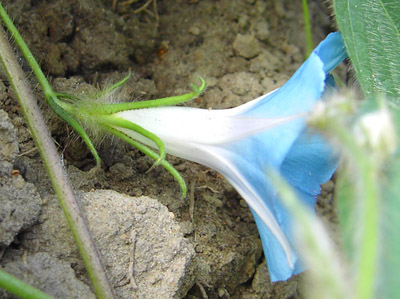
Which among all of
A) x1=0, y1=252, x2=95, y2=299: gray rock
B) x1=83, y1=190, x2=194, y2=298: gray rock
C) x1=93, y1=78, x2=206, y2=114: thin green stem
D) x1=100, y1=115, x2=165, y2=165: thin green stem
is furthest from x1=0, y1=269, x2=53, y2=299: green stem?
x1=93, y1=78, x2=206, y2=114: thin green stem

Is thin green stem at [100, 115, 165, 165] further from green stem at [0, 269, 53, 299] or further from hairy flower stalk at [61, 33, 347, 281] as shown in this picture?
green stem at [0, 269, 53, 299]

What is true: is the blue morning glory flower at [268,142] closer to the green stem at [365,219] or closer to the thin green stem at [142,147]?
the thin green stem at [142,147]

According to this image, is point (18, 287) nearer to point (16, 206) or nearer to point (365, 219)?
point (16, 206)

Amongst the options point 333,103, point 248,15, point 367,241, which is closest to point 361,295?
point 367,241

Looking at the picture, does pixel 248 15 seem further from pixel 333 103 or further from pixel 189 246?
pixel 333 103

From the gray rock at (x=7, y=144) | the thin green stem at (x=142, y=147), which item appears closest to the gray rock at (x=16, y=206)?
the gray rock at (x=7, y=144)

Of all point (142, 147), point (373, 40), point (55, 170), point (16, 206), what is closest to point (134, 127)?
point (142, 147)
